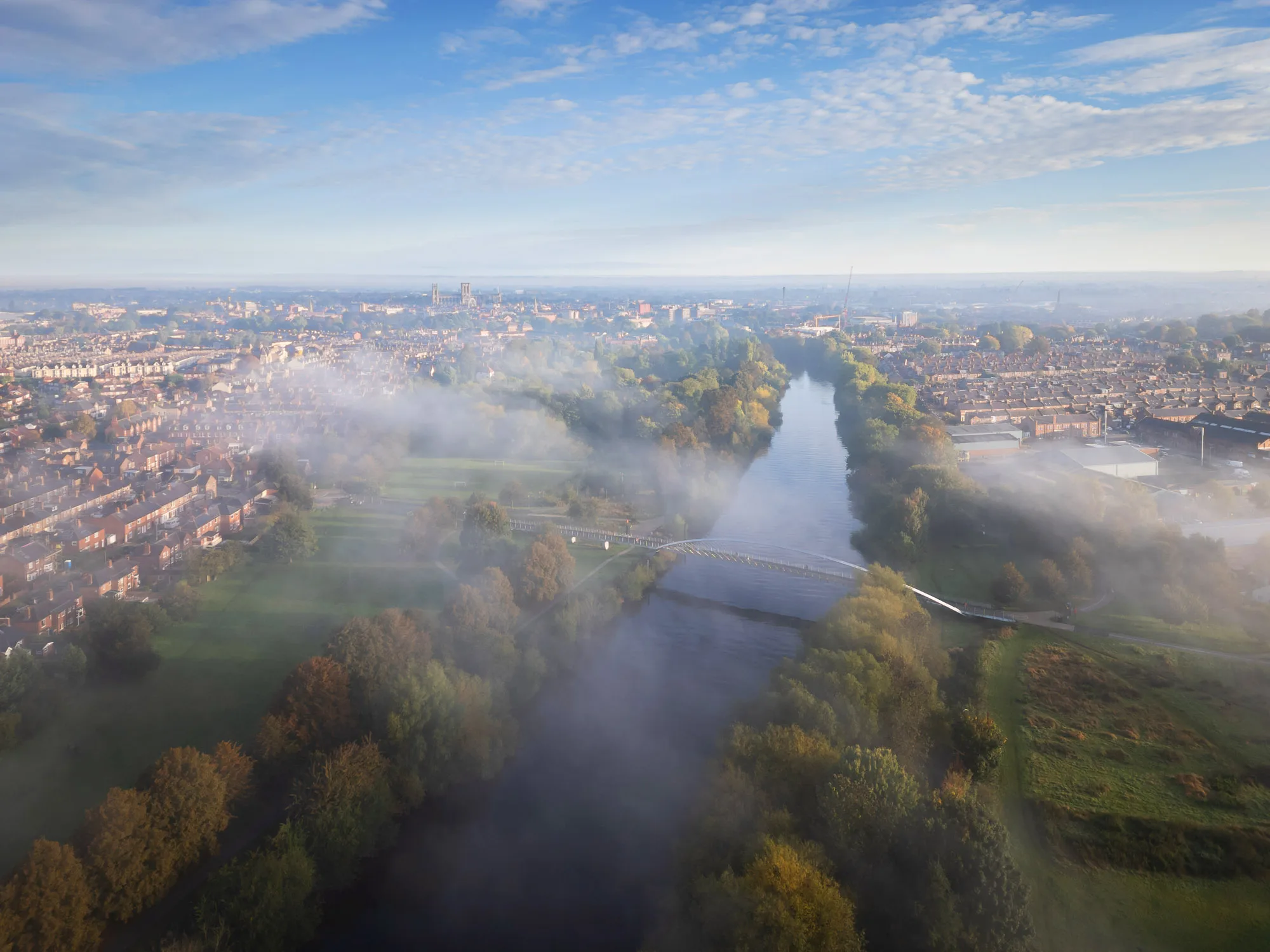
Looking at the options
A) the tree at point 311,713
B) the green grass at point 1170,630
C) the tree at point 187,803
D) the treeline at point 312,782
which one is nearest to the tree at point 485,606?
the treeline at point 312,782

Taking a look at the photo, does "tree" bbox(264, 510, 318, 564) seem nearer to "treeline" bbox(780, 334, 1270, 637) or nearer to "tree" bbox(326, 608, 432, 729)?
"tree" bbox(326, 608, 432, 729)

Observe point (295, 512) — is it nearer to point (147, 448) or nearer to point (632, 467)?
point (147, 448)

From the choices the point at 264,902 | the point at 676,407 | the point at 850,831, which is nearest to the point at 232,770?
the point at 264,902

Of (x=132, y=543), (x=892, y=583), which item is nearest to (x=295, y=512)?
(x=132, y=543)

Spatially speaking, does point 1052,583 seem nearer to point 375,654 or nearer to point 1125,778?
point 1125,778

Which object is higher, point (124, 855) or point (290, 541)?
point (290, 541)

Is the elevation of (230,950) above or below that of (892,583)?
below
